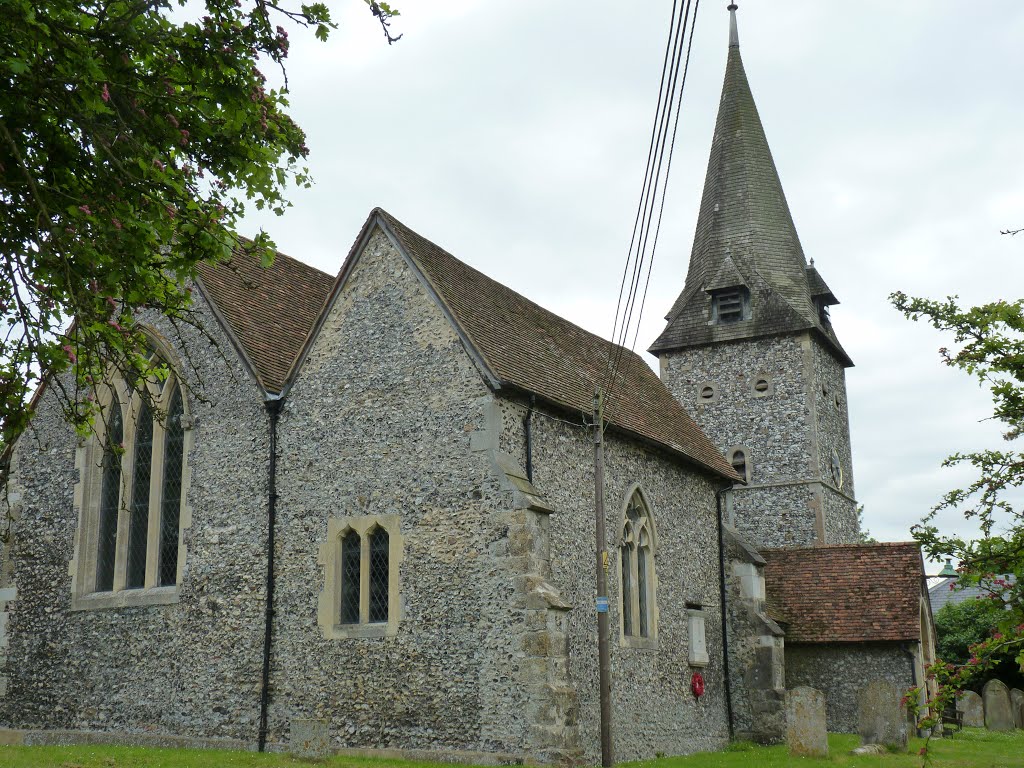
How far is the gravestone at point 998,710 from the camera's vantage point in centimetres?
3080

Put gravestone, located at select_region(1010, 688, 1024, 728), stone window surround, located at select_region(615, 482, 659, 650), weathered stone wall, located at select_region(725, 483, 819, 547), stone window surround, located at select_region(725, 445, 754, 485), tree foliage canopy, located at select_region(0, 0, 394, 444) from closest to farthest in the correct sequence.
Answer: tree foliage canopy, located at select_region(0, 0, 394, 444) → stone window surround, located at select_region(615, 482, 659, 650) → weathered stone wall, located at select_region(725, 483, 819, 547) → stone window surround, located at select_region(725, 445, 754, 485) → gravestone, located at select_region(1010, 688, 1024, 728)

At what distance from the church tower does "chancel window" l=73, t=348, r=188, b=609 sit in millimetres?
16585

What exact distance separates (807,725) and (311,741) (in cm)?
864

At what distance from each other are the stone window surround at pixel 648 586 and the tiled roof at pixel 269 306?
634 centimetres

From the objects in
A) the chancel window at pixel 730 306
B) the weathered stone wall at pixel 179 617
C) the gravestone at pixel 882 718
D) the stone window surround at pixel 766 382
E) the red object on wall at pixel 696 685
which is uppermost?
the chancel window at pixel 730 306

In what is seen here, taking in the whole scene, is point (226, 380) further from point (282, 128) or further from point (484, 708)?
point (282, 128)

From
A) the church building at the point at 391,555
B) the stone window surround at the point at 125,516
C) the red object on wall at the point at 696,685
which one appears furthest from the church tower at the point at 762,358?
the stone window surround at the point at 125,516

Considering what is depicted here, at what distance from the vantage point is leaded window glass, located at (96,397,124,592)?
18.6 m

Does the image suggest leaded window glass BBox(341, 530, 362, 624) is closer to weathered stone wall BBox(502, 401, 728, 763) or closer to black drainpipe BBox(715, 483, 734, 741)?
weathered stone wall BBox(502, 401, 728, 763)

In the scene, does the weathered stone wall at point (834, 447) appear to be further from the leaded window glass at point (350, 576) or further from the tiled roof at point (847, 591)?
the leaded window glass at point (350, 576)

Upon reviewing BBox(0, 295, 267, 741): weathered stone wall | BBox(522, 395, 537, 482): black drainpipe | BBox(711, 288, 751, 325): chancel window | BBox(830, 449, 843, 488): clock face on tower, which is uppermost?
BBox(711, 288, 751, 325): chancel window

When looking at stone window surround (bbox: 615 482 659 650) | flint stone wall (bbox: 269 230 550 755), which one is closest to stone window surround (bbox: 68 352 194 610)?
flint stone wall (bbox: 269 230 550 755)

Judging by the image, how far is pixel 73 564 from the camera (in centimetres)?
1864

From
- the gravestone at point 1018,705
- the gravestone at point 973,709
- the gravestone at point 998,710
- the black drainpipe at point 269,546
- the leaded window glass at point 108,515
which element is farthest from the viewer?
the gravestone at point 1018,705
